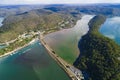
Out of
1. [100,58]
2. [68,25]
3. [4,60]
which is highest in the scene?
[100,58]

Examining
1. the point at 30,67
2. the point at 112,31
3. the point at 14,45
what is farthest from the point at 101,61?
the point at 112,31

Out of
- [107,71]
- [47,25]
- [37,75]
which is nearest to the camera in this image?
[107,71]

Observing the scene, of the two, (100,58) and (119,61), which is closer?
(119,61)

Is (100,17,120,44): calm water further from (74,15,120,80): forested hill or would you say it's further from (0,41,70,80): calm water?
(0,41,70,80): calm water

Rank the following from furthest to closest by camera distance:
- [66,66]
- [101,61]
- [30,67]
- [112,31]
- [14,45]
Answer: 1. [112,31]
2. [14,45]
3. [30,67]
4. [66,66]
5. [101,61]

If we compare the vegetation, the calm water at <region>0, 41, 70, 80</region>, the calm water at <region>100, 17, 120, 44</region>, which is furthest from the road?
the calm water at <region>100, 17, 120, 44</region>

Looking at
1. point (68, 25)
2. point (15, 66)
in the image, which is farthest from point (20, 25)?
point (15, 66)

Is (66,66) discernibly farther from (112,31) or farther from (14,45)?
(112,31)

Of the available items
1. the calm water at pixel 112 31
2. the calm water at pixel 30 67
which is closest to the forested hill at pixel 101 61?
the calm water at pixel 30 67

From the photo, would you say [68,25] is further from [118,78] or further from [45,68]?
[118,78]
